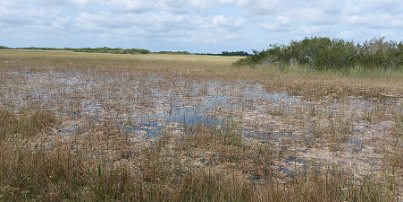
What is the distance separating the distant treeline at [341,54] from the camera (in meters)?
24.9

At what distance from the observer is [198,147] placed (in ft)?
22.7

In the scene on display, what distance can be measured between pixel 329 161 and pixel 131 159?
2889 millimetres

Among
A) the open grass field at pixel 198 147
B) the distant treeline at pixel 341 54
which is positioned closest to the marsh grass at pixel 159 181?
the open grass field at pixel 198 147

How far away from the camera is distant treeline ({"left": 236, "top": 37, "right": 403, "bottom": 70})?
81.7 feet

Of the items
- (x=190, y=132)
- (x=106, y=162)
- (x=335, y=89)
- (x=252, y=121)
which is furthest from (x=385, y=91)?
(x=106, y=162)

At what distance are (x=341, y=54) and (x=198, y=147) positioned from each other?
2099 centimetres

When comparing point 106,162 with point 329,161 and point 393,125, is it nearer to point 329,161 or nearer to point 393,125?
point 329,161

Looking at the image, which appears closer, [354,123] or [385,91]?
[354,123]

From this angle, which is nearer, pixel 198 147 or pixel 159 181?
pixel 159 181

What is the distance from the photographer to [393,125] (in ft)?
29.6

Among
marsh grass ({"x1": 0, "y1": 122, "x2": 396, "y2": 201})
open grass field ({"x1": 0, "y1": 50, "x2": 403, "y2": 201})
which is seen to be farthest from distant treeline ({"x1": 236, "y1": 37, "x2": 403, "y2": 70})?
marsh grass ({"x1": 0, "y1": 122, "x2": 396, "y2": 201})

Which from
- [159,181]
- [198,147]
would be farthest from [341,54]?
[159,181]

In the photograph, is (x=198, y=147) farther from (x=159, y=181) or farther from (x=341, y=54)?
(x=341, y=54)

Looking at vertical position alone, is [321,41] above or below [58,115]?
above
